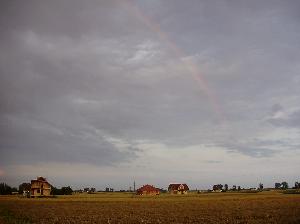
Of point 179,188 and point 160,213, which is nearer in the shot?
point 160,213

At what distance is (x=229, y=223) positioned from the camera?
2820cm

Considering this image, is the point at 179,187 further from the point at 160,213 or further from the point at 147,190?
the point at 160,213

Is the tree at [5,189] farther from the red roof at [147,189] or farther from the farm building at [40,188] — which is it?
the red roof at [147,189]

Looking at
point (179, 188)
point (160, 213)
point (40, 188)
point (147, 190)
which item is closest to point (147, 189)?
point (147, 190)

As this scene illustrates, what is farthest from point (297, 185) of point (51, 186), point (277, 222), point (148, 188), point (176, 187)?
point (277, 222)

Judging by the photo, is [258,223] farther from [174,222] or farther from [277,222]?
[174,222]

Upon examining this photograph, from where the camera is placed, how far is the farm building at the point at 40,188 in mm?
123938

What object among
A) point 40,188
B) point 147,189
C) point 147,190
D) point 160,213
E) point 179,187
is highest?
point 40,188

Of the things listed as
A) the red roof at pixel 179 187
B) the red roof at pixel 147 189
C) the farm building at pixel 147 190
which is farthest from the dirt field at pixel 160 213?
the red roof at pixel 179 187

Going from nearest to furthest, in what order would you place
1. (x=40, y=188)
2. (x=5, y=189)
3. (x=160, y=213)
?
(x=160, y=213) < (x=40, y=188) < (x=5, y=189)

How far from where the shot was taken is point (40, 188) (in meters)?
125

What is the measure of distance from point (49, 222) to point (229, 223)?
14627 millimetres

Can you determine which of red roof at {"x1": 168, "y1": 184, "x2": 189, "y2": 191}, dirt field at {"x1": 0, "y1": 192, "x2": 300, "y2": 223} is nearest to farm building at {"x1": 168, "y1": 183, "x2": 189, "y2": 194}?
red roof at {"x1": 168, "y1": 184, "x2": 189, "y2": 191}

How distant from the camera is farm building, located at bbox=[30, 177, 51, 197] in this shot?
123938 mm
